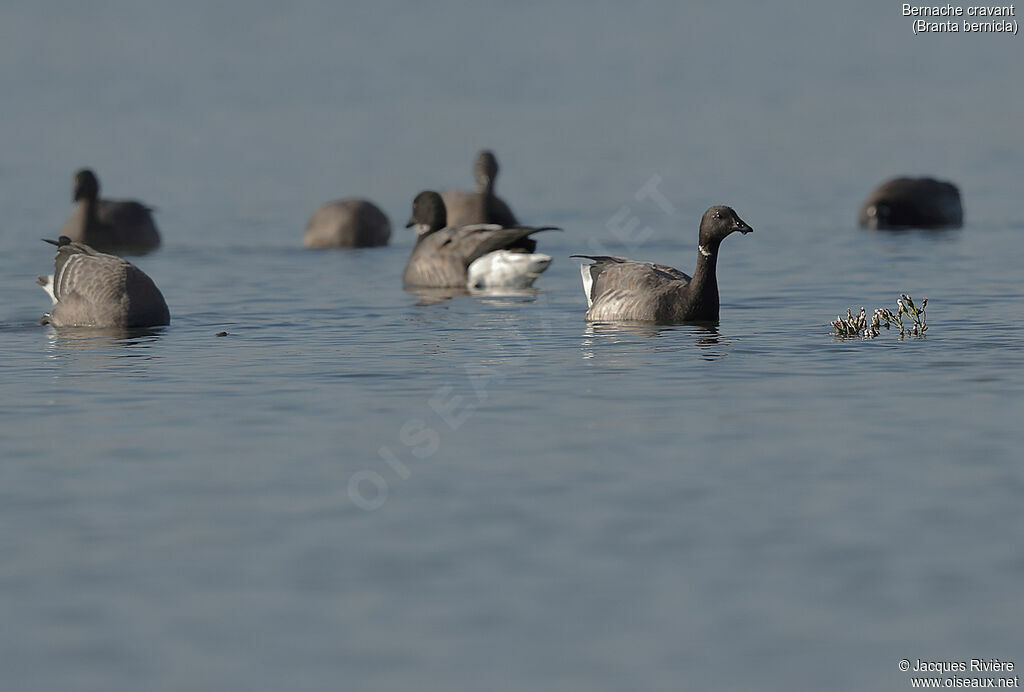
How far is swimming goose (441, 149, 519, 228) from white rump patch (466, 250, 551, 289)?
5991 millimetres

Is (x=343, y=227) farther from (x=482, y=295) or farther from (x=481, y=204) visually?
(x=482, y=295)

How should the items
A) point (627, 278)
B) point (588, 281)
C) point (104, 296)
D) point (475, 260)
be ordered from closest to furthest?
point (104, 296)
point (627, 278)
point (588, 281)
point (475, 260)

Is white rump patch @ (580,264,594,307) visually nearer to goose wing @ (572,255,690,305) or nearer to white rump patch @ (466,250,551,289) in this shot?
goose wing @ (572,255,690,305)

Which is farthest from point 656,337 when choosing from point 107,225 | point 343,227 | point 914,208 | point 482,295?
point 107,225

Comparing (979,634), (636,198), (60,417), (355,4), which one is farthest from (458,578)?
(355,4)

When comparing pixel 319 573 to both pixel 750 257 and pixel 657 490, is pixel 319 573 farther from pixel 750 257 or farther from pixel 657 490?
pixel 750 257

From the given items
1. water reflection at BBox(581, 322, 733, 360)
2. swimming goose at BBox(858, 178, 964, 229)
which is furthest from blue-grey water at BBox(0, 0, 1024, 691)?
swimming goose at BBox(858, 178, 964, 229)

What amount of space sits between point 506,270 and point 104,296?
282 inches

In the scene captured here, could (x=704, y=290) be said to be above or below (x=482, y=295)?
above

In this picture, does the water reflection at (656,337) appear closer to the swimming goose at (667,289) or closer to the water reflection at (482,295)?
the swimming goose at (667,289)

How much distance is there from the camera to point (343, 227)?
33.3m

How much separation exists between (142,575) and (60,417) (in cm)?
505

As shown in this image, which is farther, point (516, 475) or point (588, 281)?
point (588, 281)

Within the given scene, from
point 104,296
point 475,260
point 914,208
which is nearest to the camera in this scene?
point 104,296
